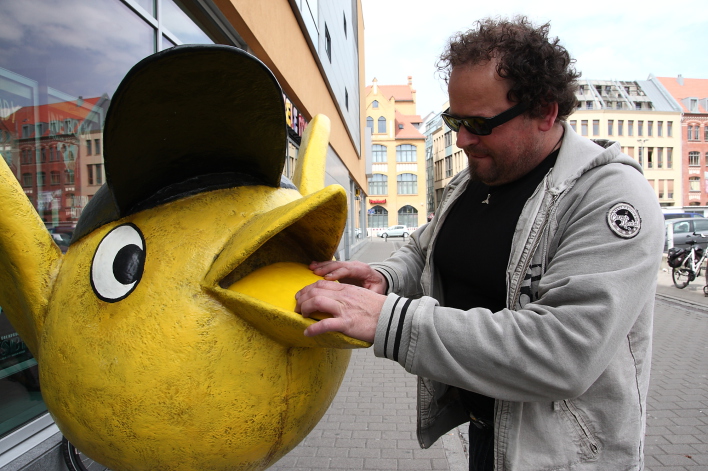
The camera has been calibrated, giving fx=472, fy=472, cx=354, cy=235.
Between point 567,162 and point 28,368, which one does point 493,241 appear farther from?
point 28,368

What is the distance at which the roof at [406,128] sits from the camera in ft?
161

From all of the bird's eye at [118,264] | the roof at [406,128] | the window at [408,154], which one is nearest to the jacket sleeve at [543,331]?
the bird's eye at [118,264]

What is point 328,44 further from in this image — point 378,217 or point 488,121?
point 378,217

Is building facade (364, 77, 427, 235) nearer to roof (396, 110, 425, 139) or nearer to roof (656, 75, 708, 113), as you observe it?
roof (396, 110, 425, 139)

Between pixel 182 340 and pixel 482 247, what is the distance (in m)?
1.04

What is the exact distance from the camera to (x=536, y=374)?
1.14 metres

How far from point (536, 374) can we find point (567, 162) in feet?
2.26

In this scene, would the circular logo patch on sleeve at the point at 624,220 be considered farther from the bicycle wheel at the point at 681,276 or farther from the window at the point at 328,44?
the bicycle wheel at the point at 681,276

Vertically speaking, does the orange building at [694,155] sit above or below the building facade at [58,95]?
above

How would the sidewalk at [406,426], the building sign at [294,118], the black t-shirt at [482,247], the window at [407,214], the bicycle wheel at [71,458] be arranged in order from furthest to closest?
the window at [407,214]
the building sign at [294,118]
the sidewalk at [406,426]
the bicycle wheel at [71,458]
the black t-shirt at [482,247]

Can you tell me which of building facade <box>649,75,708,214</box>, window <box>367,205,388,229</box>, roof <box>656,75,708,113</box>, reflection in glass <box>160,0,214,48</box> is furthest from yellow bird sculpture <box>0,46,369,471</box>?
roof <box>656,75,708,113</box>

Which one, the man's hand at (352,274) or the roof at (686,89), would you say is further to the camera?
the roof at (686,89)

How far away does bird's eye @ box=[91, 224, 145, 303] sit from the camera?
1.12 meters

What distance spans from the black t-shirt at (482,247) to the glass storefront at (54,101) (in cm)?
171
